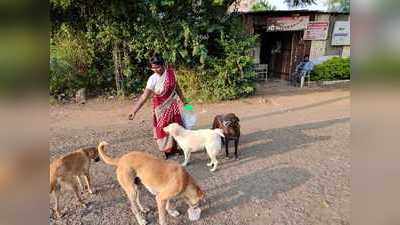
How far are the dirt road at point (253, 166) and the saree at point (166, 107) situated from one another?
1.94 ft

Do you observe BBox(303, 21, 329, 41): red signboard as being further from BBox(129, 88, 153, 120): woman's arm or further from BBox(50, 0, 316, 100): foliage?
BBox(129, 88, 153, 120): woman's arm

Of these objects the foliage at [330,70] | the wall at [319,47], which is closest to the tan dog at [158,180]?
the foliage at [330,70]

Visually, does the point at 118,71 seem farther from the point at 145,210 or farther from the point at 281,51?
the point at 281,51

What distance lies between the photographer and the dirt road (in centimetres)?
379

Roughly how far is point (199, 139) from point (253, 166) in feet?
3.33

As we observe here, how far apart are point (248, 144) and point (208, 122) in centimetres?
175

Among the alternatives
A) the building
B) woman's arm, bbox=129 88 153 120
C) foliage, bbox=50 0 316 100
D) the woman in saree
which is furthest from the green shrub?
the building

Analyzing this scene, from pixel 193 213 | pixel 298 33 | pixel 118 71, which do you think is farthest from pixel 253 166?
pixel 298 33
